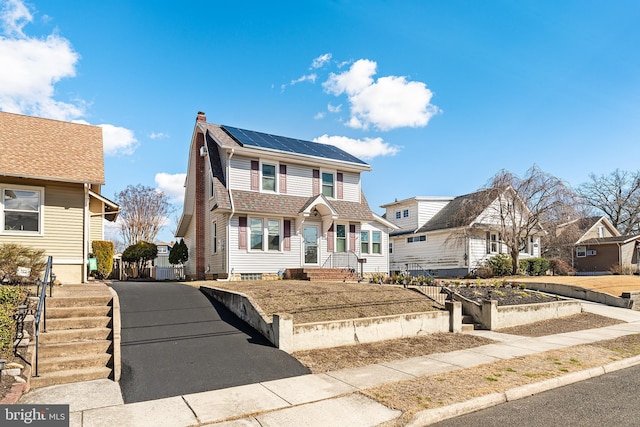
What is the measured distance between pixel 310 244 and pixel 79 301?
43.3ft

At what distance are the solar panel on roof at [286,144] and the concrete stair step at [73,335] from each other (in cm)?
1297

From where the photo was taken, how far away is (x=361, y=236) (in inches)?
971

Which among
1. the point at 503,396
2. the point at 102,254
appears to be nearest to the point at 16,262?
the point at 102,254

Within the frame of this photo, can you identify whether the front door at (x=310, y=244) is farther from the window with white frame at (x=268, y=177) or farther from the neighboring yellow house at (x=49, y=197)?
the neighboring yellow house at (x=49, y=197)

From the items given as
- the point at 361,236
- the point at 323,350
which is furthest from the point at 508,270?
the point at 323,350

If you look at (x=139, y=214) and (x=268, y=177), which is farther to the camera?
(x=139, y=214)

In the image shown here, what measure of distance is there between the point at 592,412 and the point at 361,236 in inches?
733

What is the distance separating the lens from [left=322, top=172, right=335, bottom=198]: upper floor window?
22.7 m

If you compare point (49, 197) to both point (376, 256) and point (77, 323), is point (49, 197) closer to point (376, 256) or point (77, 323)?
point (77, 323)

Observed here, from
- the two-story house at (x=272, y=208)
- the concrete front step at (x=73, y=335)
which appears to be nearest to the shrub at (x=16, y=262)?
the concrete front step at (x=73, y=335)

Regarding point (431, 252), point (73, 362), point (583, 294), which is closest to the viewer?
point (73, 362)

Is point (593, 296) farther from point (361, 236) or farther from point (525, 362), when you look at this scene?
point (525, 362)

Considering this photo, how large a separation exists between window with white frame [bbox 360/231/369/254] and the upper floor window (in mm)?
3435

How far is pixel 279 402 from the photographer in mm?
6410
